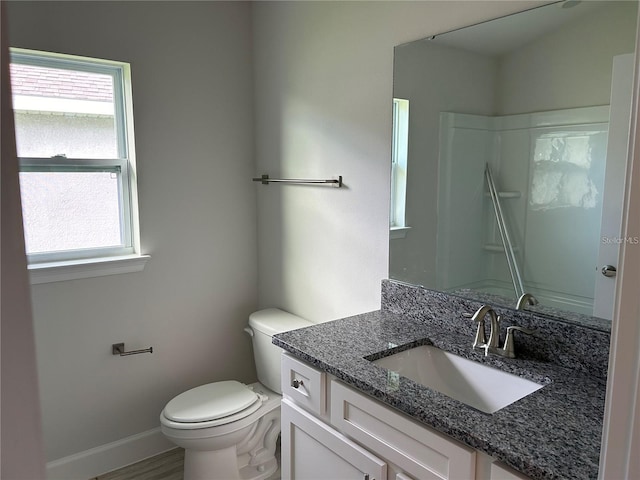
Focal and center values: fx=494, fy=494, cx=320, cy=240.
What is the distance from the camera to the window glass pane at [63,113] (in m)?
2.12

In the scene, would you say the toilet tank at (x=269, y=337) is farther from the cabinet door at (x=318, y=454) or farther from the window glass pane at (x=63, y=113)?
the window glass pane at (x=63, y=113)

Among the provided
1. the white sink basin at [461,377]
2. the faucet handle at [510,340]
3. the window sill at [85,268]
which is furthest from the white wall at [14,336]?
the window sill at [85,268]

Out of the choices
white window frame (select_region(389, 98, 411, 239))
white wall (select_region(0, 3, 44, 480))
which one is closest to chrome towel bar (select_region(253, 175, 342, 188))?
white window frame (select_region(389, 98, 411, 239))

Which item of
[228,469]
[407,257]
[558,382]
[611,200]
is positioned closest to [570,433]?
[558,382]

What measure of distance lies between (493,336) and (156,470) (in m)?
1.80

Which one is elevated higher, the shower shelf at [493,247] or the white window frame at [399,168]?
the white window frame at [399,168]

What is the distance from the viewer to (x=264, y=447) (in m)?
2.39

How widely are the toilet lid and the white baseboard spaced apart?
442 mm

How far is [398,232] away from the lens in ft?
6.46

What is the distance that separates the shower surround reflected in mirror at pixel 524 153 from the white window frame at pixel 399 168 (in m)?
0.02

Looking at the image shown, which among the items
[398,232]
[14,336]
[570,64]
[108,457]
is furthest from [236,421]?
[14,336]

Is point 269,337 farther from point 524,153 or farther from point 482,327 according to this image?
point 524,153

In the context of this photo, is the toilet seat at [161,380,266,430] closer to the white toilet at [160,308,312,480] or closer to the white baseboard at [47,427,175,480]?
the white toilet at [160,308,312,480]

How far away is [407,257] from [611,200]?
2.54ft
